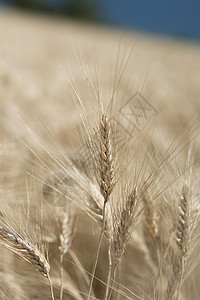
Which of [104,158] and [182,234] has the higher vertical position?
[104,158]

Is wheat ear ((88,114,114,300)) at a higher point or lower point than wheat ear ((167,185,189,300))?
higher

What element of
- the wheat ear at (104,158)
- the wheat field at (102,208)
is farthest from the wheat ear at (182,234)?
the wheat ear at (104,158)

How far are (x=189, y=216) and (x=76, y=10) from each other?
20.9m

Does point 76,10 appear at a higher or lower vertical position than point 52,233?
higher

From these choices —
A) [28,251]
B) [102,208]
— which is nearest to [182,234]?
[102,208]

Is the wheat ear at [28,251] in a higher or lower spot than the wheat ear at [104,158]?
lower

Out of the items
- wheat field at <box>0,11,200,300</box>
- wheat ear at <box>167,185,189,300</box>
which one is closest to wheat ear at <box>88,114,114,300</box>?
wheat field at <box>0,11,200,300</box>

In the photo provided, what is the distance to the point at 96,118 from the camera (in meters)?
0.59

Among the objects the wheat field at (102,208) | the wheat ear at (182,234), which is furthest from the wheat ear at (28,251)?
the wheat ear at (182,234)

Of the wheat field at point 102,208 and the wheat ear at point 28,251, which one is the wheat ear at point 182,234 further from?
the wheat ear at point 28,251

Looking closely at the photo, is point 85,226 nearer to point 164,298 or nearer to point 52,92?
point 164,298

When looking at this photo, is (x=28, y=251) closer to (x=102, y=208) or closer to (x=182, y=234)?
(x=102, y=208)

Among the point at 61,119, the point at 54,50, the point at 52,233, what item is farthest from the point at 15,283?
the point at 54,50

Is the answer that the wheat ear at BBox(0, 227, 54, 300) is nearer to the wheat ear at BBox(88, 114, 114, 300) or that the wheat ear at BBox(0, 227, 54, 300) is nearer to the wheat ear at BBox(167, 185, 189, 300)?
the wheat ear at BBox(88, 114, 114, 300)
